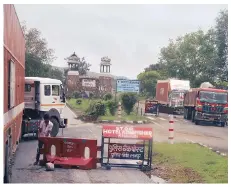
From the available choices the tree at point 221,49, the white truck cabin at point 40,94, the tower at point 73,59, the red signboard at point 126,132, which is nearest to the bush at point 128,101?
the tower at point 73,59

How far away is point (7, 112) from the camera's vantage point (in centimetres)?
712

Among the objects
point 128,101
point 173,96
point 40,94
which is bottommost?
point 128,101

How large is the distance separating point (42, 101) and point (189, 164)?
5976 mm

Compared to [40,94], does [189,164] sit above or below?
below

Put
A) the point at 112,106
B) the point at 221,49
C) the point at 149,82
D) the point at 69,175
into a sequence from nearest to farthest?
the point at 69,175, the point at 112,106, the point at 221,49, the point at 149,82

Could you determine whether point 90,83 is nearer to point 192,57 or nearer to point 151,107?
point 151,107

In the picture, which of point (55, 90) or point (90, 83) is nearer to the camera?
point (55, 90)

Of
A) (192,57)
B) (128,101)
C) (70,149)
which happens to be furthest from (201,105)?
(192,57)

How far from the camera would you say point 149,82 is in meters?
39.0

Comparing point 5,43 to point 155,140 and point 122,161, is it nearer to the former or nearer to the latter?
point 122,161

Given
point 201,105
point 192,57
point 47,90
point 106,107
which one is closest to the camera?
point 47,90

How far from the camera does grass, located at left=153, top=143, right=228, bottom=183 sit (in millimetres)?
8445


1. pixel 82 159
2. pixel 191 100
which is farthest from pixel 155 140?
pixel 191 100

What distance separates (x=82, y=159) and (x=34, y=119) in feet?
15.5
